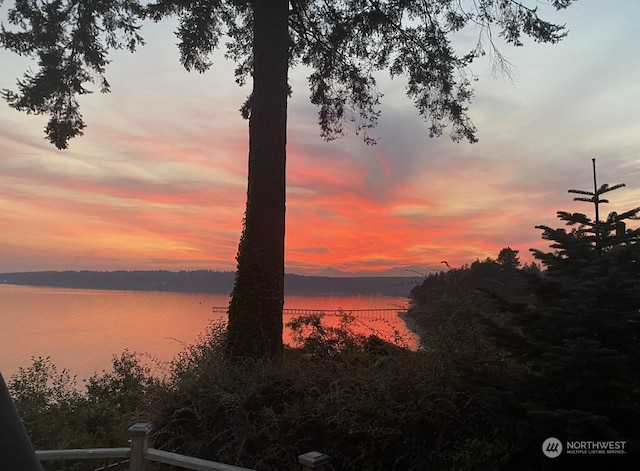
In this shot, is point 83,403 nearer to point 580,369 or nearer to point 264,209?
point 264,209

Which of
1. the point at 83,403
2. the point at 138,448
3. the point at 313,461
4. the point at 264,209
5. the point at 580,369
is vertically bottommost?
the point at 83,403

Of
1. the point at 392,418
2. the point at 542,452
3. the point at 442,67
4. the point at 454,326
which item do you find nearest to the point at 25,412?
the point at 392,418

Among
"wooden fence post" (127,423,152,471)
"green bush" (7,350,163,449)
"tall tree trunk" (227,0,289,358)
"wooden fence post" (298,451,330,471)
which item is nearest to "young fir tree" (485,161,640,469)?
"wooden fence post" (298,451,330,471)

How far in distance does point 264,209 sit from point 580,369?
199 inches

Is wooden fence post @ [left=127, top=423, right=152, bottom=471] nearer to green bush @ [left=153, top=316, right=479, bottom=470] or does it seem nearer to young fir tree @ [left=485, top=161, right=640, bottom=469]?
green bush @ [left=153, top=316, right=479, bottom=470]

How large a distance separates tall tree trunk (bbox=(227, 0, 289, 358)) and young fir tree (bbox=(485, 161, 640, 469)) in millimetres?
3802

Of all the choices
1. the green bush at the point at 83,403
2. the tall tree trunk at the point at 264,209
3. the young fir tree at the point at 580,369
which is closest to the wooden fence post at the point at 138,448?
the green bush at the point at 83,403

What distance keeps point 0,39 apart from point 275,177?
6494mm

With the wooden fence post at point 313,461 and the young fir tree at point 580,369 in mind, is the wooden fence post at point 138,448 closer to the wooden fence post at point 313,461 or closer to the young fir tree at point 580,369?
the wooden fence post at point 313,461

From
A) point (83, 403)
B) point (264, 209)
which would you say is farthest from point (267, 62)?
point (83, 403)

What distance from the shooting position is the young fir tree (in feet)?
10.9

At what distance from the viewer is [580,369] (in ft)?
11.2

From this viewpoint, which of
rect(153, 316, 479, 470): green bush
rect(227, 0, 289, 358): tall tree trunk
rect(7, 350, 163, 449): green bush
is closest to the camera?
rect(153, 316, 479, 470): green bush

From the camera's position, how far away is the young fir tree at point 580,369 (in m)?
3.33
